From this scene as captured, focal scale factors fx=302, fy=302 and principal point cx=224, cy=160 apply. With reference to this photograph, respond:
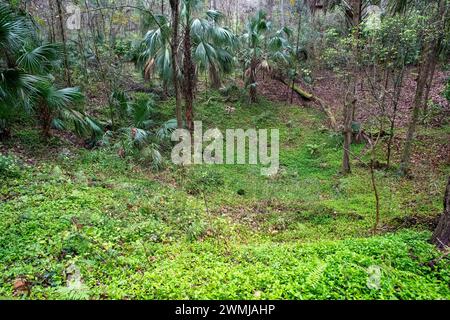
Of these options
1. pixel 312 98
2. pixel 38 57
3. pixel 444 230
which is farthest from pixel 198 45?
pixel 444 230

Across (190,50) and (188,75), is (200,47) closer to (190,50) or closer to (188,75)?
(190,50)

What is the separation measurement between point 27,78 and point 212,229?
4.38 m

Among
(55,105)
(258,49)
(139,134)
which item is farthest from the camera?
(258,49)

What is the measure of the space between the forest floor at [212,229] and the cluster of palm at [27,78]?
0.86 metres

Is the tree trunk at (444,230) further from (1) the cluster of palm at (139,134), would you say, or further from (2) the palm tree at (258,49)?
(2) the palm tree at (258,49)

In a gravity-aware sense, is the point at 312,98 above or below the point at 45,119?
below

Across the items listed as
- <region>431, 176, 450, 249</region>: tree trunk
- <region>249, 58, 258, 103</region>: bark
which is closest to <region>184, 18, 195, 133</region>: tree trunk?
<region>249, 58, 258, 103</region>: bark

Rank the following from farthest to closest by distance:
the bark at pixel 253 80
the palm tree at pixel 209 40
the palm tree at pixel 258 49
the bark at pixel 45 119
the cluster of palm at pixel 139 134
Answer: the bark at pixel 253 80
the palm tree at pixel 258 49
the palm tree at pixel 209 40
the cluster of palm at pixel 139 134
the bark at pixel 45 119

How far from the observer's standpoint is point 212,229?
5.01 metres

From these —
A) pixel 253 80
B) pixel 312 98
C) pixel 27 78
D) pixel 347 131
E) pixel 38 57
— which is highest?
pixel 38 57

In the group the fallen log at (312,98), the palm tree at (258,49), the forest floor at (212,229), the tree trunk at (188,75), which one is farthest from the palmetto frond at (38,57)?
the fallen log at (312,98)

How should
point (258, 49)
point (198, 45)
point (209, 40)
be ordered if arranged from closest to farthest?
point (198, 45), point (209, 40), point (258, 49)

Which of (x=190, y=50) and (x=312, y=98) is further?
(x=312, y=98)

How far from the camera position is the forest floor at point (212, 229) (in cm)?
302
